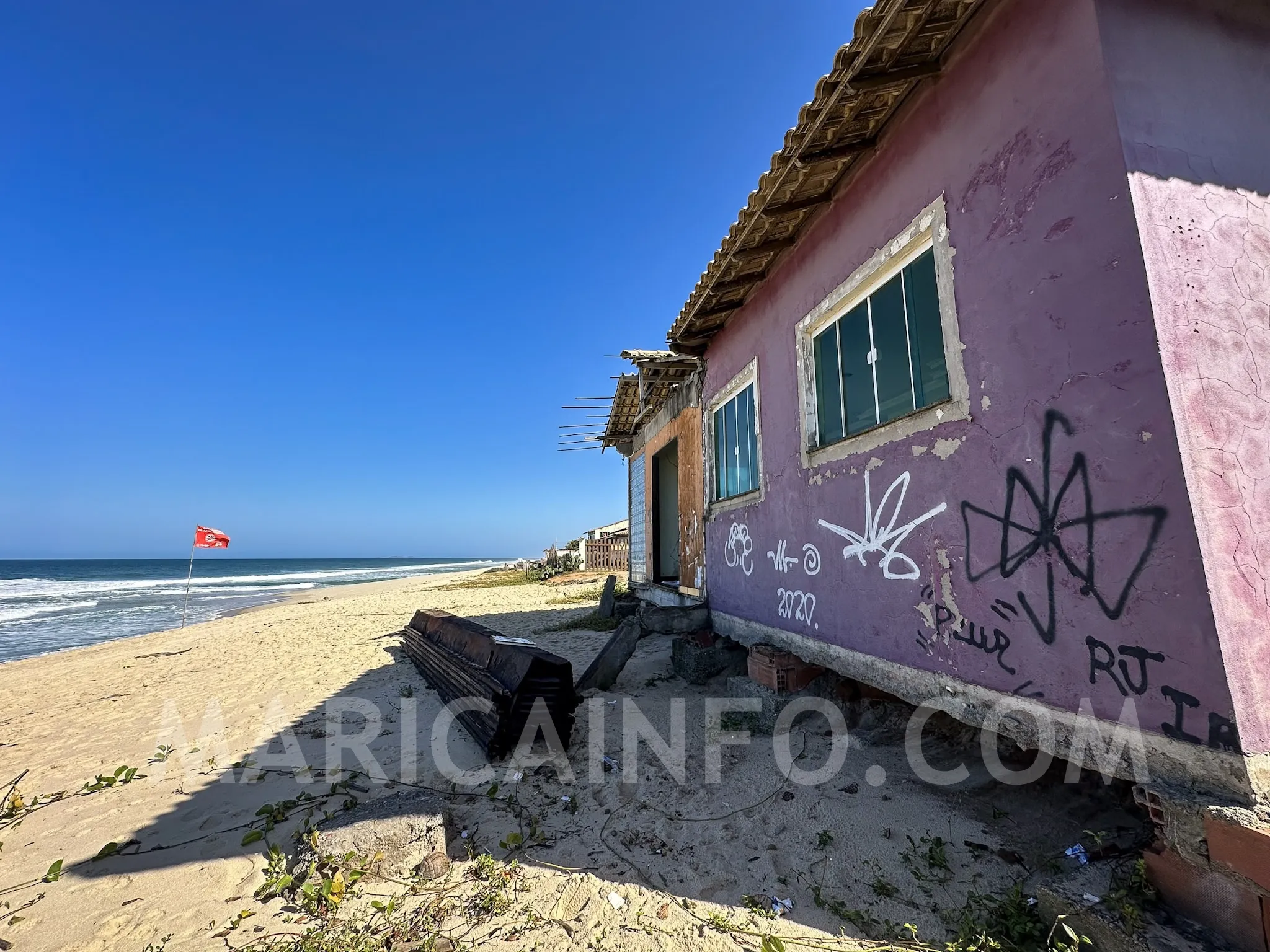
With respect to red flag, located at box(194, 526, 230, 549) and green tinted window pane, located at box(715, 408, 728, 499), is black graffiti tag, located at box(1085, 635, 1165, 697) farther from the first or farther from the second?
red flag, located at box(194, 526, 230, 549)

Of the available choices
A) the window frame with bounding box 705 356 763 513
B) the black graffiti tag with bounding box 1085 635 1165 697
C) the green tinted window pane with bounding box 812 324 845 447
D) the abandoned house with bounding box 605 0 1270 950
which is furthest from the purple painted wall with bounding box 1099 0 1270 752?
the window frame with bounding box 705 356 763 513

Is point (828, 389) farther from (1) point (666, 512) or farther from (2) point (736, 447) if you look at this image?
(1) point (666, 512)

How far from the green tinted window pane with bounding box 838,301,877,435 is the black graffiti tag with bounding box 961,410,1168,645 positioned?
1283mm

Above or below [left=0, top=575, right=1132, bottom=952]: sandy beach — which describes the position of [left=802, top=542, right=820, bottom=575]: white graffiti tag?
above

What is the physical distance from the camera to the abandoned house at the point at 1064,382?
1.98m

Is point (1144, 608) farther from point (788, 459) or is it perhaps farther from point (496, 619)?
point (496, 619)

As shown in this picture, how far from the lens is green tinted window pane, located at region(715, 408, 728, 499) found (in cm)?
665

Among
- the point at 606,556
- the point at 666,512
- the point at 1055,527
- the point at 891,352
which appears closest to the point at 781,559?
the point at 891,352

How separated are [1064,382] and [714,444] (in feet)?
15.1

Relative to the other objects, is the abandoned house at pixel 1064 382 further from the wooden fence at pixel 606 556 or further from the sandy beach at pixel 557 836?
the wooden fence at pixel 606 556

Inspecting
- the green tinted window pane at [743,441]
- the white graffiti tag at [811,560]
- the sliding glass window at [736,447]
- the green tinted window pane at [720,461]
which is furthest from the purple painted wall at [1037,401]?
the green tinted window pane at [720,461]

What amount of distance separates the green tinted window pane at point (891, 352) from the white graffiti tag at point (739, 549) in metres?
2.25

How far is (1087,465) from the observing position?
231 cm

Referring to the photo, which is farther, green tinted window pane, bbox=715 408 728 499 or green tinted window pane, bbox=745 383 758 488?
green tinted window pane, bbox=715 408 728 499
